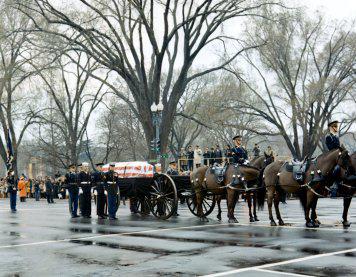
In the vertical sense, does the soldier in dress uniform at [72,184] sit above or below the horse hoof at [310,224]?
above

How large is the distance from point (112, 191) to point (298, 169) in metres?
6.95

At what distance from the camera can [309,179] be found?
15.4 metres

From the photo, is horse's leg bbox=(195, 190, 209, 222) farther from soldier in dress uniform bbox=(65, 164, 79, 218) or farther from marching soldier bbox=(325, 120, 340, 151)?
soldier in dress uniform bbox=(65, 164, 79, 218)

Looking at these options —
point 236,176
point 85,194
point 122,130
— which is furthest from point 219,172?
point 122,130

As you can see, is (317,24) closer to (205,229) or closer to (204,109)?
(204,109)

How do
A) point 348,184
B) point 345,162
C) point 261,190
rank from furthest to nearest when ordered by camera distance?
point 261,190 → point 348,184 → point 345,162

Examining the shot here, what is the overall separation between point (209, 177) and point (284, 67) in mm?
27023

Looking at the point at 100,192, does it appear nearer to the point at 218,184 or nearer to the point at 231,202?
the point at 218,184

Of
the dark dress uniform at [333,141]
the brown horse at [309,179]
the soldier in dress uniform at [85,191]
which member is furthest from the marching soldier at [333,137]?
the soldier in dress uniform at [85,191]

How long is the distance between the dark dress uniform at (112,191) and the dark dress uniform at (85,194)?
1420 millimetres

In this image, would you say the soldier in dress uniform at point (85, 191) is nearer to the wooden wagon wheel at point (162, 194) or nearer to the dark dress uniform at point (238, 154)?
the wooden wagon wheel at point (162, 194)

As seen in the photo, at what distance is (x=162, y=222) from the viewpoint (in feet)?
59.1

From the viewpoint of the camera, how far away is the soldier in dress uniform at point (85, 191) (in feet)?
69.9

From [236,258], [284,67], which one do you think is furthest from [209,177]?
[284,67]
